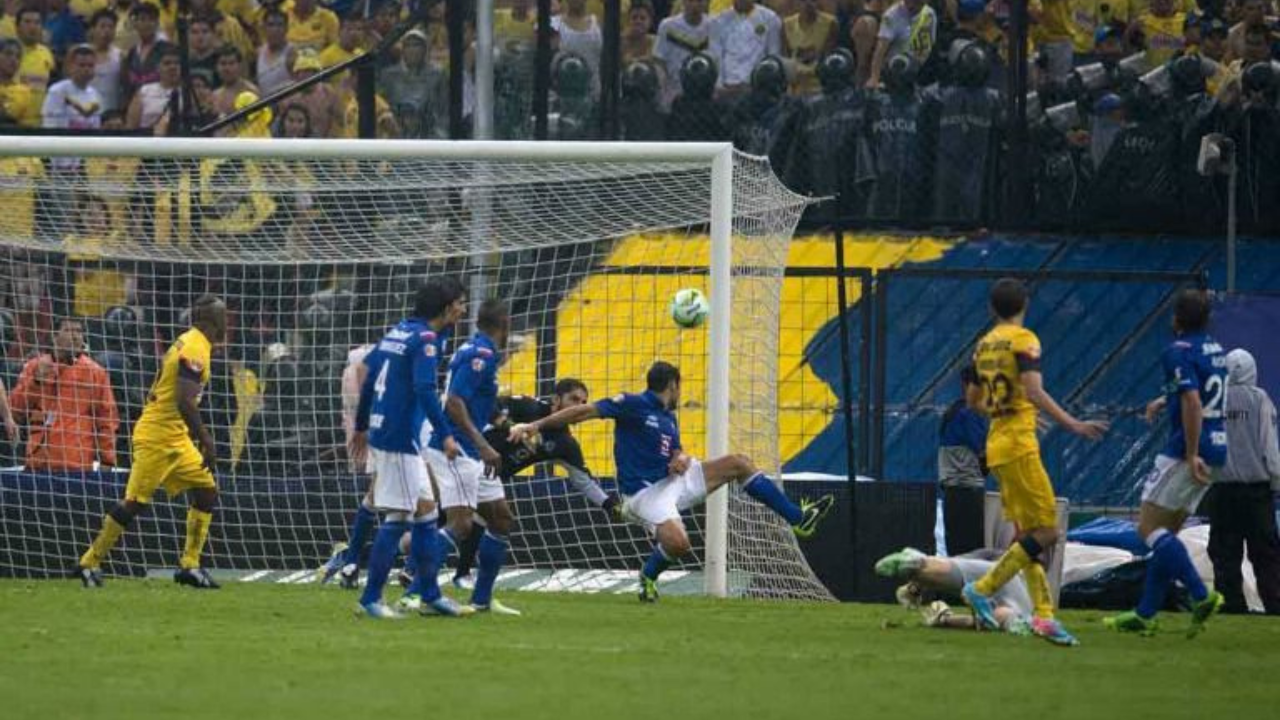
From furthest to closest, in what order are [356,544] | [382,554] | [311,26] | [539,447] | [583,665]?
[311,26], [539,447], [356,544], [382,554], [583,665]

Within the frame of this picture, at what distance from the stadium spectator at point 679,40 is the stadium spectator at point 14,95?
6042 millimetres

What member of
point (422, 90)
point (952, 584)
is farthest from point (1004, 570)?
point (422, 90)

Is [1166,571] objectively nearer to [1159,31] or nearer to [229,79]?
[1159,31]

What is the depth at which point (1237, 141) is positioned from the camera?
20.8 m

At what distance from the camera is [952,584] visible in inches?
527

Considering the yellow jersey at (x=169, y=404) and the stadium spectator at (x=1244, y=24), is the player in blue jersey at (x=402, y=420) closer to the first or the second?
the yellow jersey at (x=169, y=404)

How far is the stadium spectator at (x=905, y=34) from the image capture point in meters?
20.9

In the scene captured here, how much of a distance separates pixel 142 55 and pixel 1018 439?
41.7 ft

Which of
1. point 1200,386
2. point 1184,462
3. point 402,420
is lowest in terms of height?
point 1184,462

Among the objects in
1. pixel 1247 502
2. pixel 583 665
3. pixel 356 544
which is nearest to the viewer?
pixel 583 665

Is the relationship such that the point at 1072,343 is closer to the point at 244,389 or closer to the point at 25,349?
the point at 244,389

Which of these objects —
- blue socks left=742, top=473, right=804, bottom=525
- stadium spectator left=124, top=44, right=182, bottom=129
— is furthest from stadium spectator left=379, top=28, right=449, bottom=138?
blue socks left=742, top=473, right=804, bottom=525

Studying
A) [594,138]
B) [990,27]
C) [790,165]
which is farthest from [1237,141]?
[594,138]

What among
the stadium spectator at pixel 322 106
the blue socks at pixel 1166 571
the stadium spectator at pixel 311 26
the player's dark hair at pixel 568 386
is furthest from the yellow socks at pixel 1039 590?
the stadium spectator at pixel 311 26
